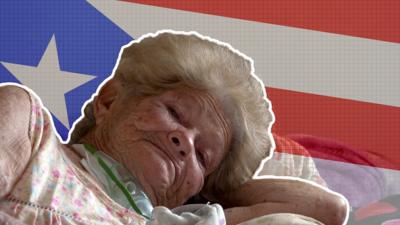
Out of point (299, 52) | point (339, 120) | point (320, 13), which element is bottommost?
point (339, 120)

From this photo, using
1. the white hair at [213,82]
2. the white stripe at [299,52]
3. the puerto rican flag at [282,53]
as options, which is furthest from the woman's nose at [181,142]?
the white stripe at [299,52]

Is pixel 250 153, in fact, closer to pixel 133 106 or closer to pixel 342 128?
pixel 133 106

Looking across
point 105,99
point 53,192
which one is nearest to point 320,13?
point 105,99

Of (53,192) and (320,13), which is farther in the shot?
(320,13)

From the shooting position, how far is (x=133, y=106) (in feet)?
4.21

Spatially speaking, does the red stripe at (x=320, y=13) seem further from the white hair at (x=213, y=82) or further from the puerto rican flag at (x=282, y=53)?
the white hair at (x=213, y=82)

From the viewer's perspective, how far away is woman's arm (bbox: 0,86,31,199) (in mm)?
997

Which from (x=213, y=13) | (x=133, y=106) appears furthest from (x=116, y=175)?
(x=213, y=13)

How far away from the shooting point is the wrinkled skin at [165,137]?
4.04ft

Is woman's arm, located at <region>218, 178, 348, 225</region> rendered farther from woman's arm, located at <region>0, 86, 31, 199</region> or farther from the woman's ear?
woman's arm, located at <region>0, 86, 31, 199</region>

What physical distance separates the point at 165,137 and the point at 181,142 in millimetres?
29

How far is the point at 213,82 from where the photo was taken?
1.31 meters

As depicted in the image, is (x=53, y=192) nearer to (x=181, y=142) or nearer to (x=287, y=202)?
→ (x=181, y=142)

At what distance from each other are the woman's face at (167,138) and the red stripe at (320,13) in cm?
67
